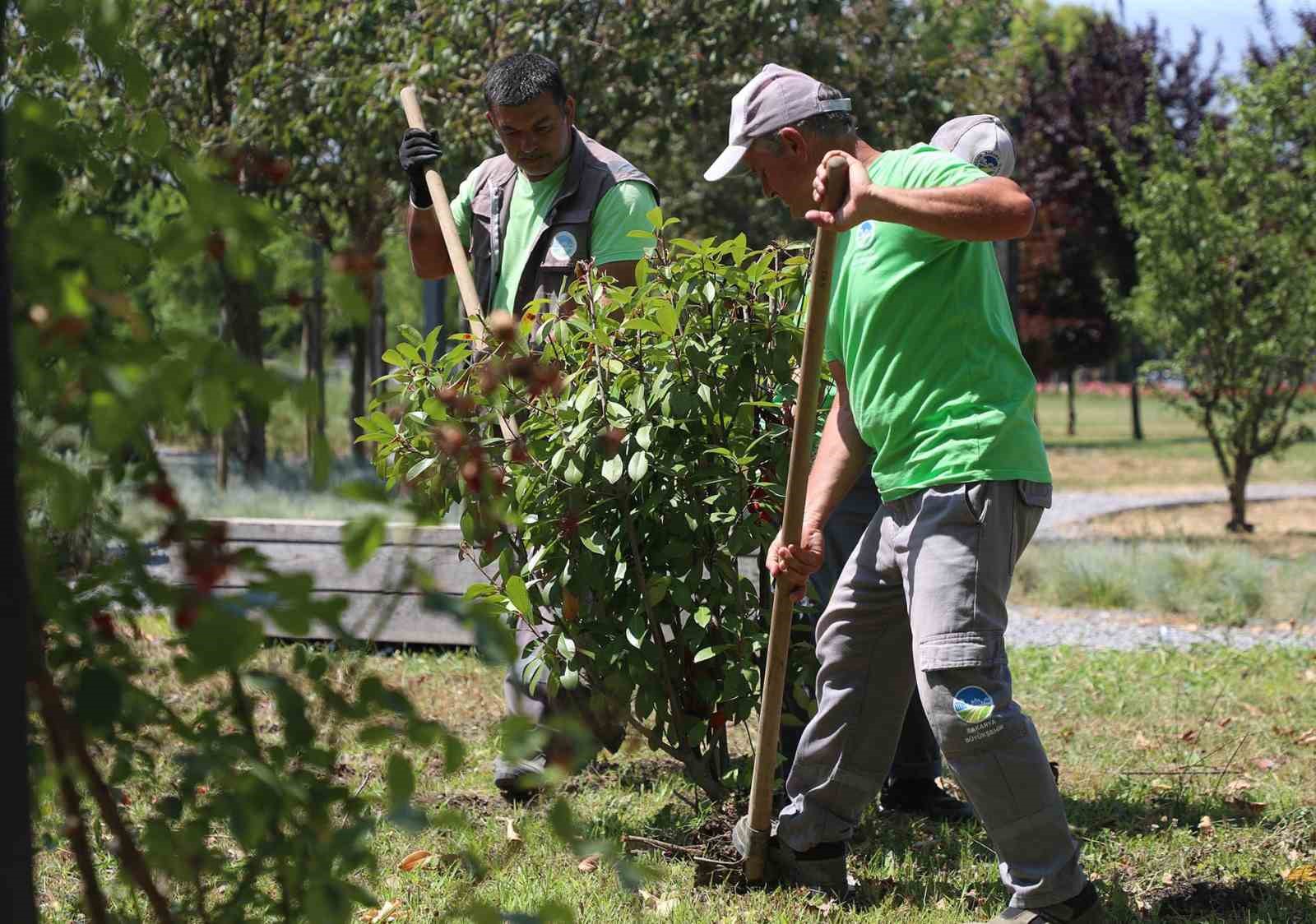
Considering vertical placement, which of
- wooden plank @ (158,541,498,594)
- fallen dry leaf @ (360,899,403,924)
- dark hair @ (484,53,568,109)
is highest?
dark hair @ (484,53,568,109)

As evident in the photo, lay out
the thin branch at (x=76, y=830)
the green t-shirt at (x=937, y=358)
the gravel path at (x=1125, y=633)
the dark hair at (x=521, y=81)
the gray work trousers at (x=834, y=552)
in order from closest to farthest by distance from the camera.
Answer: the thin branch at (x=76, y=830), the green t-shirt at (x=937, y=358), the gray work trousers at (x=834, y=552), the dark hair at (x=521, y=81), the gravel path at (x=1125, y=633)

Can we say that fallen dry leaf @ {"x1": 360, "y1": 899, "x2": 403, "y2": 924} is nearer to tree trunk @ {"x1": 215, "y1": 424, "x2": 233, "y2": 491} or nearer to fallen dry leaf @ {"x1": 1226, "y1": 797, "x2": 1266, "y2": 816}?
fallen dry leaf @ {"x1": 1226, "y1": 797, "x2": 1266, "y2": 816}

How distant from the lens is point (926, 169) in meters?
3.04

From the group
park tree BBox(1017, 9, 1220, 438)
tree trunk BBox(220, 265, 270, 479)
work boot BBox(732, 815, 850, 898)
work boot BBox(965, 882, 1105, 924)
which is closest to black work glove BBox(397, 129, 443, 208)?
work boot BBox(732, 815, 850, 898)

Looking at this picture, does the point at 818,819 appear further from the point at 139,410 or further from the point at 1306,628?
the point at 1306,628

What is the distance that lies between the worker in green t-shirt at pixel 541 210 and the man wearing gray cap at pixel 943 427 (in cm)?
93

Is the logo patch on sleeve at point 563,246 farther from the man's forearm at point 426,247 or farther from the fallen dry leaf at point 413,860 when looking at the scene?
the fallen dry leaf at point 413,860

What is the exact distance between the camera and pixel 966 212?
2.84 meters

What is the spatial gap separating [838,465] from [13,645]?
2.41 m

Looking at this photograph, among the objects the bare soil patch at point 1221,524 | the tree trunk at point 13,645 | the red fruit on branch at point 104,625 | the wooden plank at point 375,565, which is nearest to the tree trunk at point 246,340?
the wooden plank at point 375,565

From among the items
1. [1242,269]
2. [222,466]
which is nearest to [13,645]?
[222,466]

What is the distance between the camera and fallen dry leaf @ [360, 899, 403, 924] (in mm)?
3334

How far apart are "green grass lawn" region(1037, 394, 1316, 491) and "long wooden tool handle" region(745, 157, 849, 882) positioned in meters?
9.94

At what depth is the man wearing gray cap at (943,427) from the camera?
2984 millimetres
